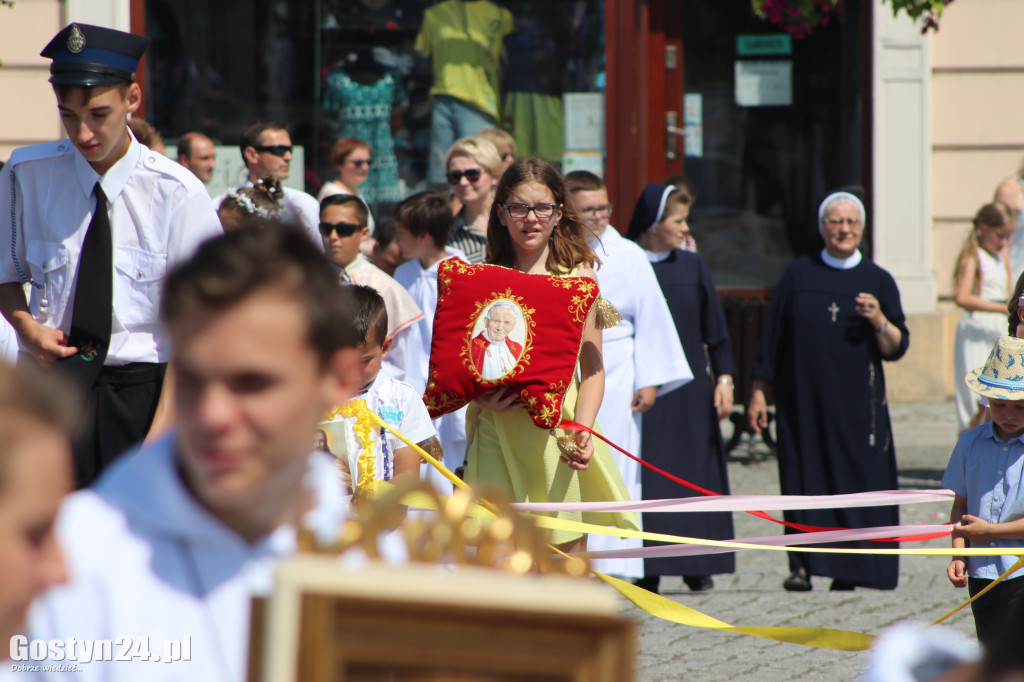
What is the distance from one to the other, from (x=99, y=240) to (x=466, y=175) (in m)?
3.58

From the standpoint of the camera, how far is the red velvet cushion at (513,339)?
14.9 feet

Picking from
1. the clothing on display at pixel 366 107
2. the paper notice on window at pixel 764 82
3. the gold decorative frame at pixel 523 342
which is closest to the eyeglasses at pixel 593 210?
the gold decorative frame at pixel 523 342

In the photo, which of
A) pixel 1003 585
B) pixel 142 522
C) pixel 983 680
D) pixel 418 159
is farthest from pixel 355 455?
pixel 418 159

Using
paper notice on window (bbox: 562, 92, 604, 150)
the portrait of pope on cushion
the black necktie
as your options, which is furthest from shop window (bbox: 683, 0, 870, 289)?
the black necktie

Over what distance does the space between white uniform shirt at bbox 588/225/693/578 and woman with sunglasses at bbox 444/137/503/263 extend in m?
1.42

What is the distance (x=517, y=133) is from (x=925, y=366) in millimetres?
4156

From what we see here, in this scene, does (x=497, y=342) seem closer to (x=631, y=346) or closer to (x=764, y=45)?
(x=631, y=346)

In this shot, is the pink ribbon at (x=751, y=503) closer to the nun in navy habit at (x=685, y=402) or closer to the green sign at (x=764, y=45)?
the nun in navy habit at (x=685, y=402)

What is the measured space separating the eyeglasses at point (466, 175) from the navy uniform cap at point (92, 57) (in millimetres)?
3359

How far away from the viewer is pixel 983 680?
1276 mm

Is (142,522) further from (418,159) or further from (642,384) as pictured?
(418,159)

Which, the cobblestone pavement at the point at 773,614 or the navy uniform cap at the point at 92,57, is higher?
the navy uniform cap at the point at 92,57

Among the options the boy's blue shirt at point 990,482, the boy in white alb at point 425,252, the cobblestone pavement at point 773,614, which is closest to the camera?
the boy's blue shirt at point 990,482

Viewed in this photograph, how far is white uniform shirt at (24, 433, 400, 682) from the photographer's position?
148 centimetres
